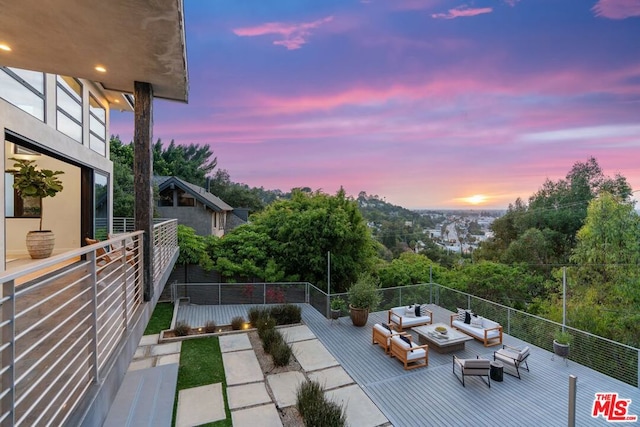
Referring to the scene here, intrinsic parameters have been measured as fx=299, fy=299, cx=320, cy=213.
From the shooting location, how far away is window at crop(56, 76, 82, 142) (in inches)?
255

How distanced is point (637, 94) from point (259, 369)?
17341 mm

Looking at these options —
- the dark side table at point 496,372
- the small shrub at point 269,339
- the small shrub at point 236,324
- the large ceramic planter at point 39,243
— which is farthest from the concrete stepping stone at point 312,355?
the large ceramic planter at point 39,243

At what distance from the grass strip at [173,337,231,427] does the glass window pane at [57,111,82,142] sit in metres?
5.99

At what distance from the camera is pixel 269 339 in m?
8.24

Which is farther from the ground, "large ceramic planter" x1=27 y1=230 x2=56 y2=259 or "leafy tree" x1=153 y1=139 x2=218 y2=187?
"leafy tree" x1=153 y1=139 x2=218 y2=187

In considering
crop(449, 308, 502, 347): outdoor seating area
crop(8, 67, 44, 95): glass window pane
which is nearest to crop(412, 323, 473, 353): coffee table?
crop(449, 308, 502, 347): outdoor seating area

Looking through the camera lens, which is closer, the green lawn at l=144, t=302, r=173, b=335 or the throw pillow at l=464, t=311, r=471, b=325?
the throw pillow at l=464, t=311, r=471, b=325

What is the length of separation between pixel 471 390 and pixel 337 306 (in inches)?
190

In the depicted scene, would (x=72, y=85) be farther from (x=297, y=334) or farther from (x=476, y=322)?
(x=476, y=322)

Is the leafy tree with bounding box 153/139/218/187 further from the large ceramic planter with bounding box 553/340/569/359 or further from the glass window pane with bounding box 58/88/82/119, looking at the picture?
the large ceramic planter with bounding box 553/340/569/359

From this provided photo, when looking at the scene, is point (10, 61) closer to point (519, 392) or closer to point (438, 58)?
point (519, 392)

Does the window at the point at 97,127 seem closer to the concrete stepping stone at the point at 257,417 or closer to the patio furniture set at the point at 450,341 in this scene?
the concrete stepping stone at the point at 257,417

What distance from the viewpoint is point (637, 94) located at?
1205 centimetres

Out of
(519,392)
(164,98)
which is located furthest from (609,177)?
(164,98)
